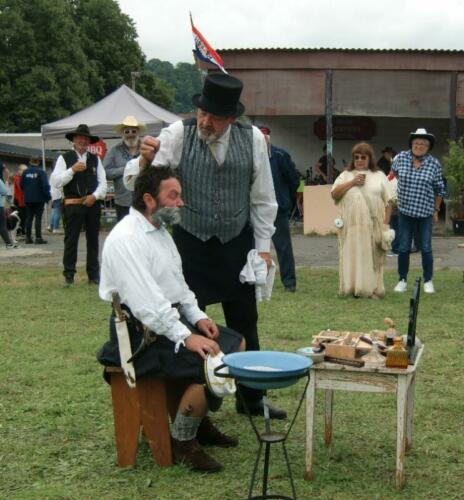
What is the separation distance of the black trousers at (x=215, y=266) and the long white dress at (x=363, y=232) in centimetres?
460

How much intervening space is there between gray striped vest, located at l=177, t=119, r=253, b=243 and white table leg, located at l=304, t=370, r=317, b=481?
1078 mm

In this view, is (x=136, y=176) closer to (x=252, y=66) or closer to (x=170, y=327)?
(x=170, y=327)

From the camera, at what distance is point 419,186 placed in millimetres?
9438

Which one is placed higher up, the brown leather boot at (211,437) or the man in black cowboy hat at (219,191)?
the man in black cowboy hat at (219,191)

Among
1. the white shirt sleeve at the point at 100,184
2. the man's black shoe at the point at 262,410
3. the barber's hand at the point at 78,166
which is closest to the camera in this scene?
the man's black shoe at the point at 262,410

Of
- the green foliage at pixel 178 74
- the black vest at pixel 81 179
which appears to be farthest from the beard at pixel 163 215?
the green foliage at pixel 178 74

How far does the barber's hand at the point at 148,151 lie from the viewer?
4531 mm

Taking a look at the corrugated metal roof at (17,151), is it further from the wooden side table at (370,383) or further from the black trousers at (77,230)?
the wooden side table at (370,383)

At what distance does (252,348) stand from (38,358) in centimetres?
229

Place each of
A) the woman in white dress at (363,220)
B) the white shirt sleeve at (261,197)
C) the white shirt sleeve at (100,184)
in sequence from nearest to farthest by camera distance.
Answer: the white shirt sleeve at (261,197) → the woman in white dress at (363,220) → the white shirt sleeve at (100,184)

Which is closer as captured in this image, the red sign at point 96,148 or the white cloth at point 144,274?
the white cloth at point 144,274

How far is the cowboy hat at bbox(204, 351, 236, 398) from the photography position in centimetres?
400

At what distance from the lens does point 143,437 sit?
A: 4.70 m

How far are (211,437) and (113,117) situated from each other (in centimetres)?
1492
